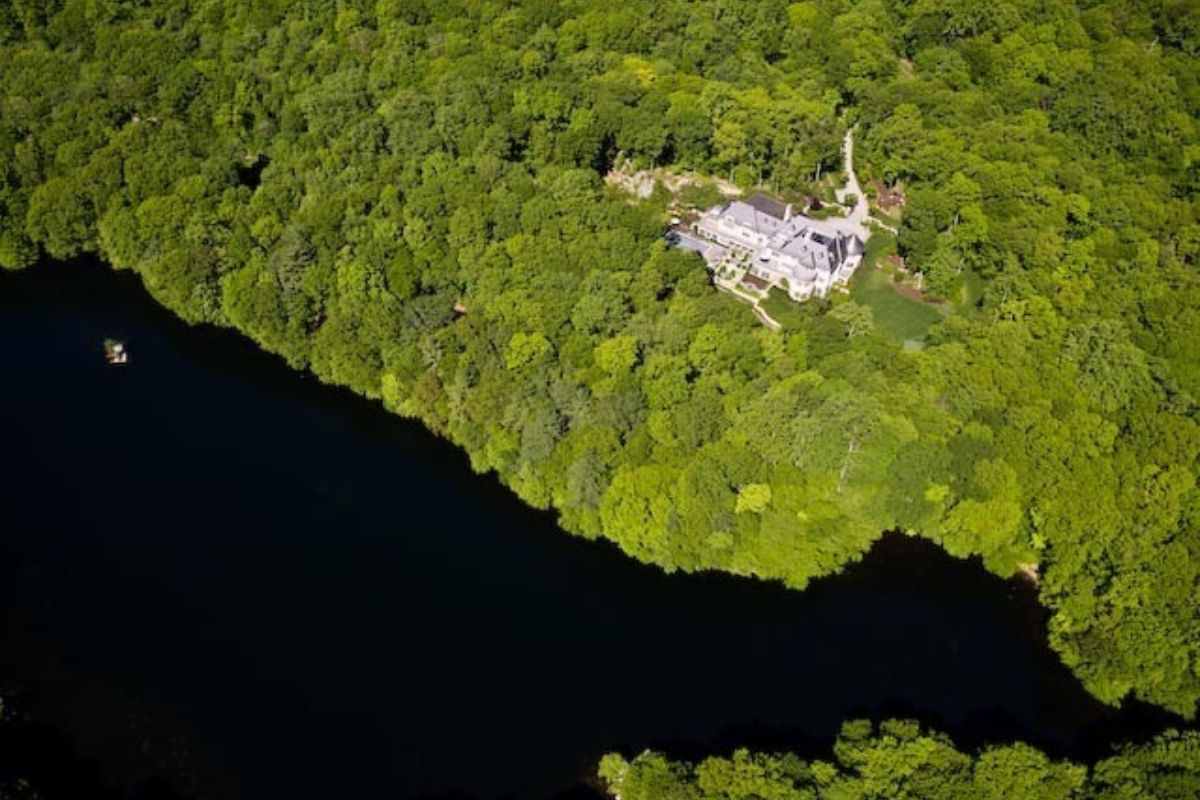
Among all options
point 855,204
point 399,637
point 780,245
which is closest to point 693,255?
point 780,245

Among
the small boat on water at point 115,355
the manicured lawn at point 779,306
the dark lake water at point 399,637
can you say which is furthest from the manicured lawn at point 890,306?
the small boat on water at point 115,355

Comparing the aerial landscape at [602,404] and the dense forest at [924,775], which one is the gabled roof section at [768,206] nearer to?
the aerial landscape at [602,404]

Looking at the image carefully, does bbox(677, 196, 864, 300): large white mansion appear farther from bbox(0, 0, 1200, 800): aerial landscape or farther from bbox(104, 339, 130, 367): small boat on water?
bbox(104, 339, 130, 367): small boat on water

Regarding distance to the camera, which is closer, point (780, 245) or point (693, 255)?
point (693, 255)

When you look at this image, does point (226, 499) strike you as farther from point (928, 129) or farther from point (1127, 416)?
point (928, 129)

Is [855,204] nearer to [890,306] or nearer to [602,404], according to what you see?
[890,306]

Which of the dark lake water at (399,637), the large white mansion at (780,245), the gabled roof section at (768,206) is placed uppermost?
the gabled roof section at (768,206)

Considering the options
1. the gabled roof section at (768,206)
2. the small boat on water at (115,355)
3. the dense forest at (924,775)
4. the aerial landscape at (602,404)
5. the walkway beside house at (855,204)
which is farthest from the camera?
the walkway beside house at (855,204)
